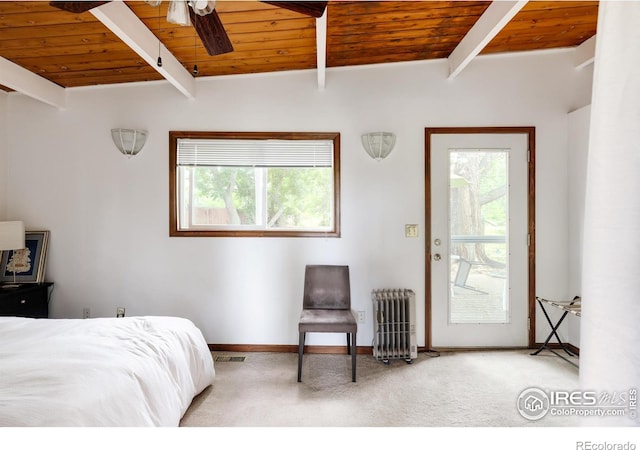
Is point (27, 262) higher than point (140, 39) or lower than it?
lower

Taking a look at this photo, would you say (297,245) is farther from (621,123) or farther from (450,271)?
(621,123)

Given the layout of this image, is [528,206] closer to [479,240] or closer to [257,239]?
[479,240]

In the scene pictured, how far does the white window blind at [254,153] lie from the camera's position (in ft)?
11.2

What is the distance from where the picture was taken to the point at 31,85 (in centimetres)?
312

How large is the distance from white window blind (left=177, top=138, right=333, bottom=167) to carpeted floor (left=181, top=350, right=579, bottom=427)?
1.84 m

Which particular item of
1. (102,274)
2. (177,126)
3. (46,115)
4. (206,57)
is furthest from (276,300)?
(46,115)

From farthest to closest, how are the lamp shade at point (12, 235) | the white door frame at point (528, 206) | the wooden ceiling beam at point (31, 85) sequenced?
the white door frame at point (528, 206) → the lamp shade at point (12, 235) → the wooden ceiling beam at point (31, 85)

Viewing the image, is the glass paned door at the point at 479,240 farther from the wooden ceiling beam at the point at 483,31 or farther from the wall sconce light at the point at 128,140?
the wall sconce light at the point at 128,140

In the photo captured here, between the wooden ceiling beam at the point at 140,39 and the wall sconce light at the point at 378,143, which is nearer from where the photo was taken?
the wooden ceiling beam at the point at 140,39

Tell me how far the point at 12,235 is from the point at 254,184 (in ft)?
7.12

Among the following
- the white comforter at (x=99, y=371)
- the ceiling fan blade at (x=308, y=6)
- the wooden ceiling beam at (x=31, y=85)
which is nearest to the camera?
the white comforter at (x=99, y=371)

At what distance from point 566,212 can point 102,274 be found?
457 centimetres

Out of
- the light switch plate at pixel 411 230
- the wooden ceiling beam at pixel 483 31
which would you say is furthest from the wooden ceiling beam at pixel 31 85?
the wooden ceiling beam at pixel 483 31

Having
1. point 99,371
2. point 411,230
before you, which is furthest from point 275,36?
point 99,371
